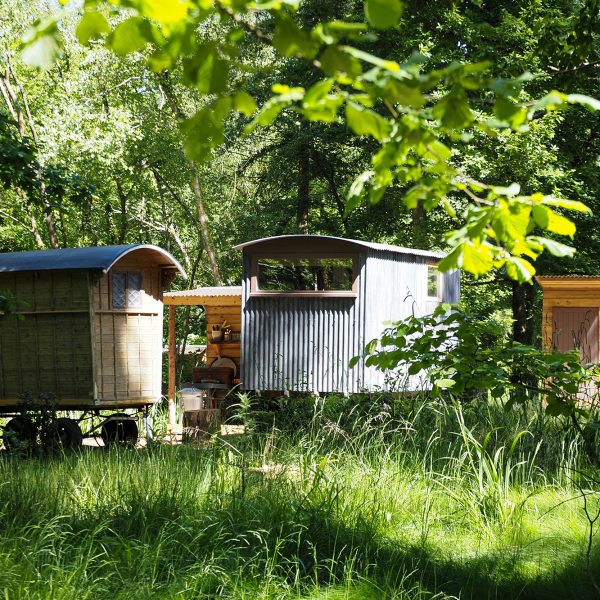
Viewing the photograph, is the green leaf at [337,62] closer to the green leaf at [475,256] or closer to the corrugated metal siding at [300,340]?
the green leaf at [475,256]

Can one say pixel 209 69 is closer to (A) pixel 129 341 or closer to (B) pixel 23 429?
(B) pixel 23 429

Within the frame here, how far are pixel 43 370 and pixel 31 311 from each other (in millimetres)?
769

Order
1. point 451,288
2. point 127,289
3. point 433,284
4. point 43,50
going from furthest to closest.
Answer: point 451,288 < point 433,284 < point 127,289 < point 43,50

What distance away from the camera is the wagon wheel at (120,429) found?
11.9 meters

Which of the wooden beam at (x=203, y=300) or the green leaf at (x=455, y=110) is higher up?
the green leaf at (x=455, y=110)

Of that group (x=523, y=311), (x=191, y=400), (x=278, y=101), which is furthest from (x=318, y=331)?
(x=278, y=101)

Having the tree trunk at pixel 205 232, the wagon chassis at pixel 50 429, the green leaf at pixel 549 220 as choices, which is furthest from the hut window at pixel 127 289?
the tree trunk at pixel 205 232

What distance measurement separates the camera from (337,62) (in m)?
1.74

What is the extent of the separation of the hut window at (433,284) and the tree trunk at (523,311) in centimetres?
316

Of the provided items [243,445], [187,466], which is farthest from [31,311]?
[187,466]

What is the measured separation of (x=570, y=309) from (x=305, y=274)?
453 cm

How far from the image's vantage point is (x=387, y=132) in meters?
1.93

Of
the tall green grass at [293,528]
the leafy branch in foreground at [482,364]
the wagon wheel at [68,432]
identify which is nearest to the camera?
the leafy branch in foreground at [482,364]

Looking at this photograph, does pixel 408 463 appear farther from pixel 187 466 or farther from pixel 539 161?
pixel 539 161
